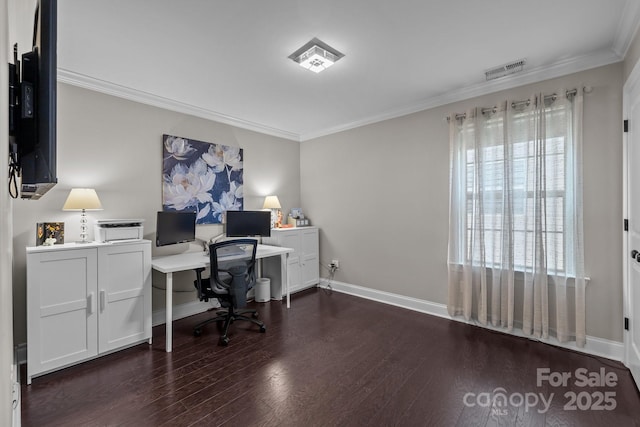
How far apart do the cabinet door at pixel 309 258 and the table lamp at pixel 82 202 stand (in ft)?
8.33

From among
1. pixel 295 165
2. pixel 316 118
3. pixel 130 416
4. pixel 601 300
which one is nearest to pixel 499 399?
pixel 601 300

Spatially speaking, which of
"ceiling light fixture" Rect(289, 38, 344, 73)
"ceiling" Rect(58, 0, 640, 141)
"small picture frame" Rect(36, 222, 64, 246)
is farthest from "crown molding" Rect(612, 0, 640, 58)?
"small picture frame" Rect(36, 222, 64, 246)

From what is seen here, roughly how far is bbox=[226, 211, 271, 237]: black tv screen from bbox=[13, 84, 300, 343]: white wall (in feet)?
0.77

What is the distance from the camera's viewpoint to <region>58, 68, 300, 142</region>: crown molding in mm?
2666

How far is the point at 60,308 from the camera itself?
7.44 ft

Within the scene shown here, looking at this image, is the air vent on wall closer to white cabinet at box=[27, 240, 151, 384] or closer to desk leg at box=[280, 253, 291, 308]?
desk leg at box=[280, 253, 291, 308]

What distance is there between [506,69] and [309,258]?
333 cm

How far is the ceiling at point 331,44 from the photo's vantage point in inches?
73.0

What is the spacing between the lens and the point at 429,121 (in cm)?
342

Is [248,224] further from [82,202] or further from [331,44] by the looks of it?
[331,44]

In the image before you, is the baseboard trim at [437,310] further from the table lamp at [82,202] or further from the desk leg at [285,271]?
the table lamp at [82,202]

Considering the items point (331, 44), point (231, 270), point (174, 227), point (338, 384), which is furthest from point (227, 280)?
point (331, 44)

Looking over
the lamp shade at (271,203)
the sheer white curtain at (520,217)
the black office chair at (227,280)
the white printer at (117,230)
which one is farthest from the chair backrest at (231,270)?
the sheer white curtain at (520,217)

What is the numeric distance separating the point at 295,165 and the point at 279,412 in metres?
3.72
